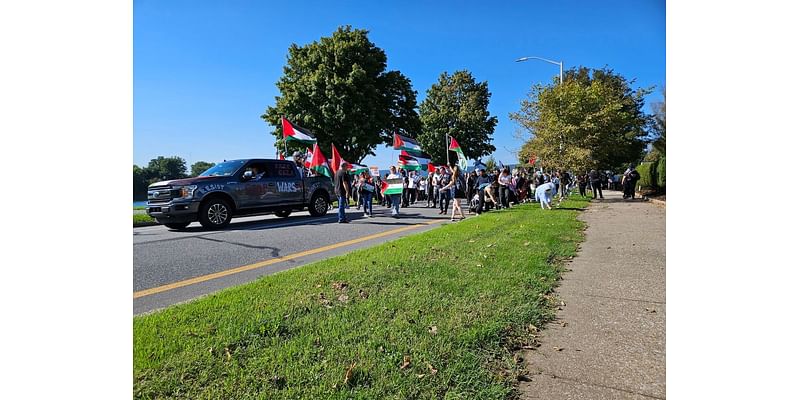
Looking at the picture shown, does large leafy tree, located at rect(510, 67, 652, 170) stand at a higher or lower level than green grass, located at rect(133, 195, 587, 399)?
higher

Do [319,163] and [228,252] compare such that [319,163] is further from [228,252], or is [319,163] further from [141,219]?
[228,252]

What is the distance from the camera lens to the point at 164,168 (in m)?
2.79

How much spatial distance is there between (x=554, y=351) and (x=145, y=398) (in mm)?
2221

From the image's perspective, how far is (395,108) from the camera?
29.8 m

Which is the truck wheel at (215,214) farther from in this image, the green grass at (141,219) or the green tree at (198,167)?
the green tree at (198,167)

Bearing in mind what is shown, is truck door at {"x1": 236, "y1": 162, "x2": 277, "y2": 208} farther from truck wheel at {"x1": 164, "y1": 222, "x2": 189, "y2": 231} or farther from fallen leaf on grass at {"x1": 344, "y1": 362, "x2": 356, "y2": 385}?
fallen leaf on grass at {"x1": 344, "y1": 362, "x2": 356, "y2": 385}

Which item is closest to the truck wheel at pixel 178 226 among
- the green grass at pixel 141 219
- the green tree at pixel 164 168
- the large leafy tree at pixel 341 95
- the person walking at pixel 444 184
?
the green grass at pixel 141 219

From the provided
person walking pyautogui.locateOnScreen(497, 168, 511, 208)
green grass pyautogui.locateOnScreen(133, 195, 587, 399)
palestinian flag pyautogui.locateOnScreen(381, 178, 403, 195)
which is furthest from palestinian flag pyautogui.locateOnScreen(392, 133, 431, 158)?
green grass pyautogui.locateOnScreen(133, 195, 587, 399)

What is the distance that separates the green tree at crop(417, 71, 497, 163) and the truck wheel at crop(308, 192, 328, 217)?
28929mm

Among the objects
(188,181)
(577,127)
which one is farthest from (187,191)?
(577,127)

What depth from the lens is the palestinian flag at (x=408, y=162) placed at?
18750 millimetres

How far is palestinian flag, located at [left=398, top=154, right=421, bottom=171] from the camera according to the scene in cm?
1875
